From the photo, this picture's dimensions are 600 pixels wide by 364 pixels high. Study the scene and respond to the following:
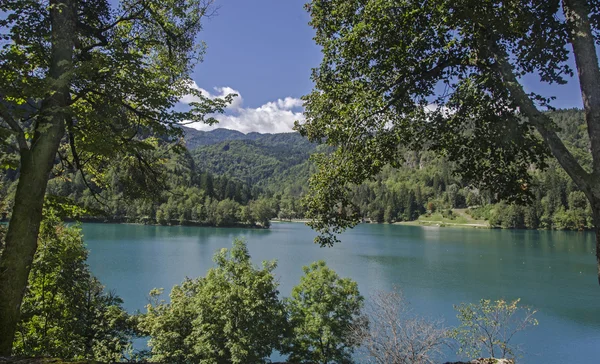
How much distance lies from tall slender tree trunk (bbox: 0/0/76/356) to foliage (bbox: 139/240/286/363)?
12.0 m

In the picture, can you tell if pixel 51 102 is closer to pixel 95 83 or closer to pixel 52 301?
pixel 95 83

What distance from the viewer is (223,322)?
16.8 m

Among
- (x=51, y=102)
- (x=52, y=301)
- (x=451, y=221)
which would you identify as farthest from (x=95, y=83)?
(x=451, y=221)

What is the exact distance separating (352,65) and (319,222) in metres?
2.80

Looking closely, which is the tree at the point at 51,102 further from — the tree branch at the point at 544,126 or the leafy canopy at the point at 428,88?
the tree branch at the point at 544,126

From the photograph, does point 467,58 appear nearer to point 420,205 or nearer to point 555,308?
point 555,308

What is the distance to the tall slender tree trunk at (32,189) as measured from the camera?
4.85 m

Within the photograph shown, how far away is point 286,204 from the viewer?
624 feet

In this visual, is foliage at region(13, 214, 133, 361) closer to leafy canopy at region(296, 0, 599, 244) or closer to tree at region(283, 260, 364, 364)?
leafy canopy at region(296, 0, 599, 244)

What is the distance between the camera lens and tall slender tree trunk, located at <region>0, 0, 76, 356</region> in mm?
4852

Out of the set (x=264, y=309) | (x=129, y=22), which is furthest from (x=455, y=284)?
(x=129, y=22)

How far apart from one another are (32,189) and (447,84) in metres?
6.49

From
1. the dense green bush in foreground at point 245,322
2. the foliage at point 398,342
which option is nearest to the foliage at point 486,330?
the dense green bush in foreground at point 245,322

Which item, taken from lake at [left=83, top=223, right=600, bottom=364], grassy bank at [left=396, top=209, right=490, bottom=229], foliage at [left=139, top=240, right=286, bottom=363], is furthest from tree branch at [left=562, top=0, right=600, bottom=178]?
grassy bank at [left=396, top=209, right=490, bottom=229]
